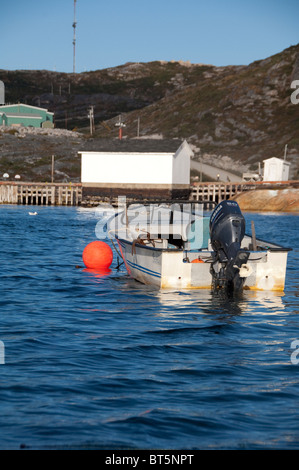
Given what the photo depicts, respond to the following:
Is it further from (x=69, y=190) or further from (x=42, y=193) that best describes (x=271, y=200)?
(x=42, y=193)

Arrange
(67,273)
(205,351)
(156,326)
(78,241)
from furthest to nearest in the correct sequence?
(78,241)
(67,273)
(156,326)
(205,351)

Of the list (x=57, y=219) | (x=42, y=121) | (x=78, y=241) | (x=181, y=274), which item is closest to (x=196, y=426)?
(x=181, y=274)

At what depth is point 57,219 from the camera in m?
52.8

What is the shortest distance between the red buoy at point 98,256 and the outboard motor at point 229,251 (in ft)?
22.7

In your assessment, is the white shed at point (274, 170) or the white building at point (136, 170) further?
the white shed at point (274, 170)

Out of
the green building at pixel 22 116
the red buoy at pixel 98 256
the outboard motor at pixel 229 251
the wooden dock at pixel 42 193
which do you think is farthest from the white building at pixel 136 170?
the green building at pixel 22 116

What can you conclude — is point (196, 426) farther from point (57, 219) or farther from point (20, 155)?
point (20, 155)

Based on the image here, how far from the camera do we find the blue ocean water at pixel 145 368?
7.94 metres

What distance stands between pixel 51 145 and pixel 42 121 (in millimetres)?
30533

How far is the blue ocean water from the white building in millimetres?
48981

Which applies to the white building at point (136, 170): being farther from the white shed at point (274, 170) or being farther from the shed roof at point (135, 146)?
the white shed at point (274, 170)

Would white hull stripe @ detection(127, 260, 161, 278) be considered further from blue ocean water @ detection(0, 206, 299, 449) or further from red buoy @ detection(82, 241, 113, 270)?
red buoy @ detection(82, 241, 113, 270)

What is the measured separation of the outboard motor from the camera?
1577 cm

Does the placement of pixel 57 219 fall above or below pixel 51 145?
below
